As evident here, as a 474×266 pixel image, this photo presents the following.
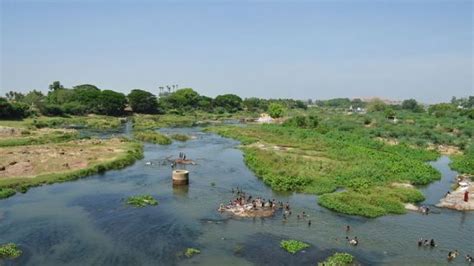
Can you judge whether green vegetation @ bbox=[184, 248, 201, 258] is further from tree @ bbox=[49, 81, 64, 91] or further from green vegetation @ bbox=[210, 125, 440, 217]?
tree @ bbox=[49, 81, 64, 91]

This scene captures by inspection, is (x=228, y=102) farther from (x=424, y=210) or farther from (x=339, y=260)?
(x=339, y=260)

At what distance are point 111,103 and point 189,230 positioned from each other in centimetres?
10516

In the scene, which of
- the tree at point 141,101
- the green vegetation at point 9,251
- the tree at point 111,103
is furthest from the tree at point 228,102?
the green vegetation at point 9,251

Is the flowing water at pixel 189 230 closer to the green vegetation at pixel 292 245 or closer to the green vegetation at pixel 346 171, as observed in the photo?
the green vegetation at pixel 292 245

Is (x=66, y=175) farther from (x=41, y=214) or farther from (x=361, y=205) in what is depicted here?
(x=361, y=205)

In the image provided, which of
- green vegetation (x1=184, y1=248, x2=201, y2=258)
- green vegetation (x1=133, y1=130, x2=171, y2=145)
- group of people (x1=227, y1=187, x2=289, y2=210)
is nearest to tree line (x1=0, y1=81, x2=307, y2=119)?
green vegetation (x1=133, y1=130, x2=171, y2=145)

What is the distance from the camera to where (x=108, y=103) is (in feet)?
429

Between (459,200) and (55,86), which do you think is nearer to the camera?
(459,200)

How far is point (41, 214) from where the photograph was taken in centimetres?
3594

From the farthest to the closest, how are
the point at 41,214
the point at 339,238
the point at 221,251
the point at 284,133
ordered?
the point at 284,133, the point at 41,214, the point at 339,238, the point at 221,251

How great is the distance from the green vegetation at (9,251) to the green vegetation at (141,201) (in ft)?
39.5

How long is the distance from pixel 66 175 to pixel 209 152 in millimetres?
27666

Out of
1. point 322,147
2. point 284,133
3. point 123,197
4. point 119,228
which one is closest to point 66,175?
point 123,197

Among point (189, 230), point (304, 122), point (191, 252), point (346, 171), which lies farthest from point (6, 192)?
point (304, 122)
